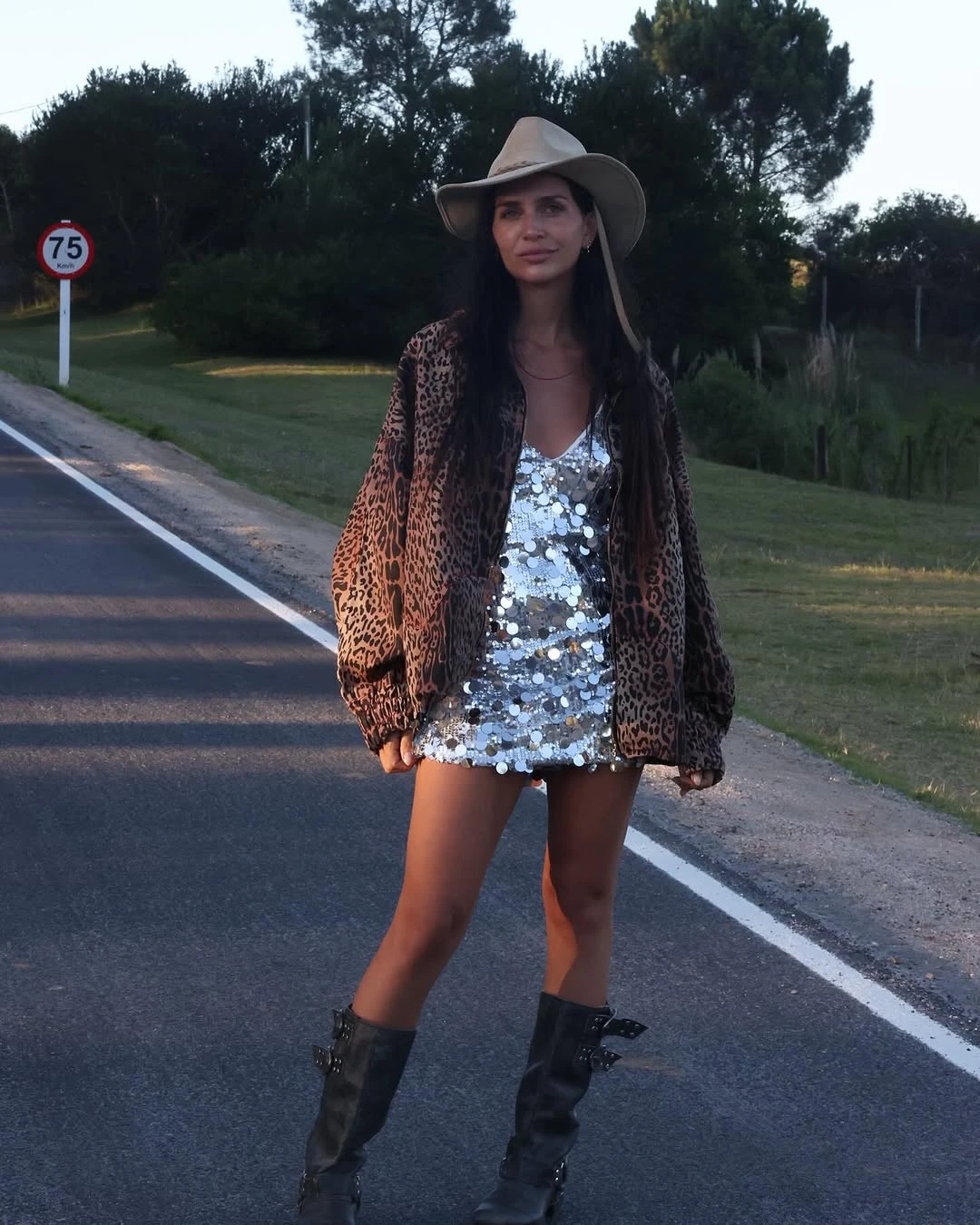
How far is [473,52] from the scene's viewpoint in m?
78.2

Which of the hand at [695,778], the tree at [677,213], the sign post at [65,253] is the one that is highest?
the tree at [677,213]

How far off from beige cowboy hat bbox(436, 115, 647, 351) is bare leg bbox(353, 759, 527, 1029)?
89 cm

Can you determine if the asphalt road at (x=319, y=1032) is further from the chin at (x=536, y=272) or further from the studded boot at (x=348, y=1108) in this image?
the chin at (x=536, y=272)

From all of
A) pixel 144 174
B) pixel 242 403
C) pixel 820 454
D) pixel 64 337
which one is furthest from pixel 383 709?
pixel 144 174

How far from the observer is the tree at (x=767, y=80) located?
234ft

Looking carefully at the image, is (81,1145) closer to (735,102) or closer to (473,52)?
(735,102)

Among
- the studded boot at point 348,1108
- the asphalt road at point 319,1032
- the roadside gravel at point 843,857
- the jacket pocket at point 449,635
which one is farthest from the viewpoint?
the roadside gravel at point 843,857

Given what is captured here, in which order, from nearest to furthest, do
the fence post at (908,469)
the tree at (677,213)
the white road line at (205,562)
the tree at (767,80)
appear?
the white road line at (205,562) → the fence post at (908,469) → the tree at (677,213) → the tree at (767,80)

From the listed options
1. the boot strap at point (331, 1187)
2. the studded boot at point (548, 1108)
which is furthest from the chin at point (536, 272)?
the boot strap at point (331, 1187)

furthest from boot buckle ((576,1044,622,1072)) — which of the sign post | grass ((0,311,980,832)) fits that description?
the sign post

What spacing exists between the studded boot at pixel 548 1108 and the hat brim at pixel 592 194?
1463mm

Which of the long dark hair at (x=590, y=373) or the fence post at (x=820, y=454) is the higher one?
the long dark hair at (x=590, y=373)

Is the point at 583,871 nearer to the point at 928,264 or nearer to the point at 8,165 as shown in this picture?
the point at 928,264

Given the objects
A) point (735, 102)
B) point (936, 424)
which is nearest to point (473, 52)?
point (735, 102)
